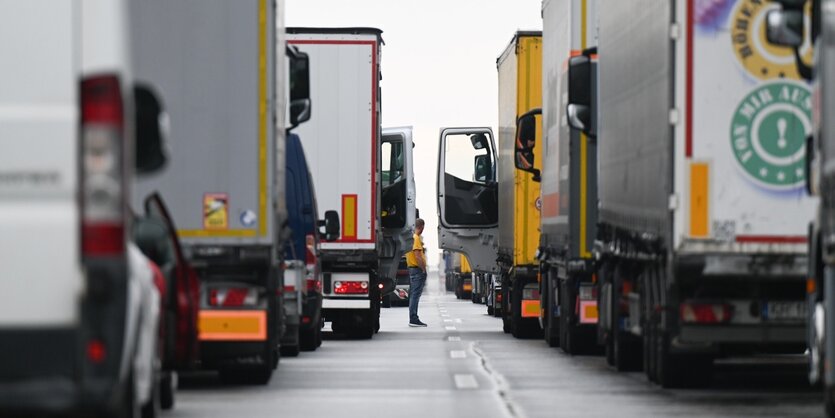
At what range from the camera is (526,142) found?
27.4 meters

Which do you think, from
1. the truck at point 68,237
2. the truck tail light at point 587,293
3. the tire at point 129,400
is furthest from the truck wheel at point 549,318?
the truck at point 68,237

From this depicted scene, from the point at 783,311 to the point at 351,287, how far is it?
1298cm

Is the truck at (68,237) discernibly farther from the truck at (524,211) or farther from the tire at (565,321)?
the truck at (524,211)

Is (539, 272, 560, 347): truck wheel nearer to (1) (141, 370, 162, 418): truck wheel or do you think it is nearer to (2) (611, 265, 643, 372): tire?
(2) (611, 265, 643, 372): tire

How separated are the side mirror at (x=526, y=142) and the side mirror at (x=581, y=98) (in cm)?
508

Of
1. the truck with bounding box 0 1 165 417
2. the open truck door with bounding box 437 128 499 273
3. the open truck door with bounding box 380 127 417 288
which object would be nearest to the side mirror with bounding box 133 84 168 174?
the truck with bounding box 0 1 165 417

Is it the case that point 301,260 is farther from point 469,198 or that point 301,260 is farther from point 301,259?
point 469,198

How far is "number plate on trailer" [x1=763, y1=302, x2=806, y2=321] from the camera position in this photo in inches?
606

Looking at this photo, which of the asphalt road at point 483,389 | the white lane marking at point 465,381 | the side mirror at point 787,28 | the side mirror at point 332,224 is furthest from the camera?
the side mirror at point 332,224

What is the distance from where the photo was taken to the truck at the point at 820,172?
11016mm

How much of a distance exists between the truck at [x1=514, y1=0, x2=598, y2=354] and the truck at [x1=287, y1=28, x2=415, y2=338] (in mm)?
3083

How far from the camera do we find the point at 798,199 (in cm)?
1503

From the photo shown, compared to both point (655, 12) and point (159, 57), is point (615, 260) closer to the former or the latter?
point (655, 12)

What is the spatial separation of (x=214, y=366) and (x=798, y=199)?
514cm
